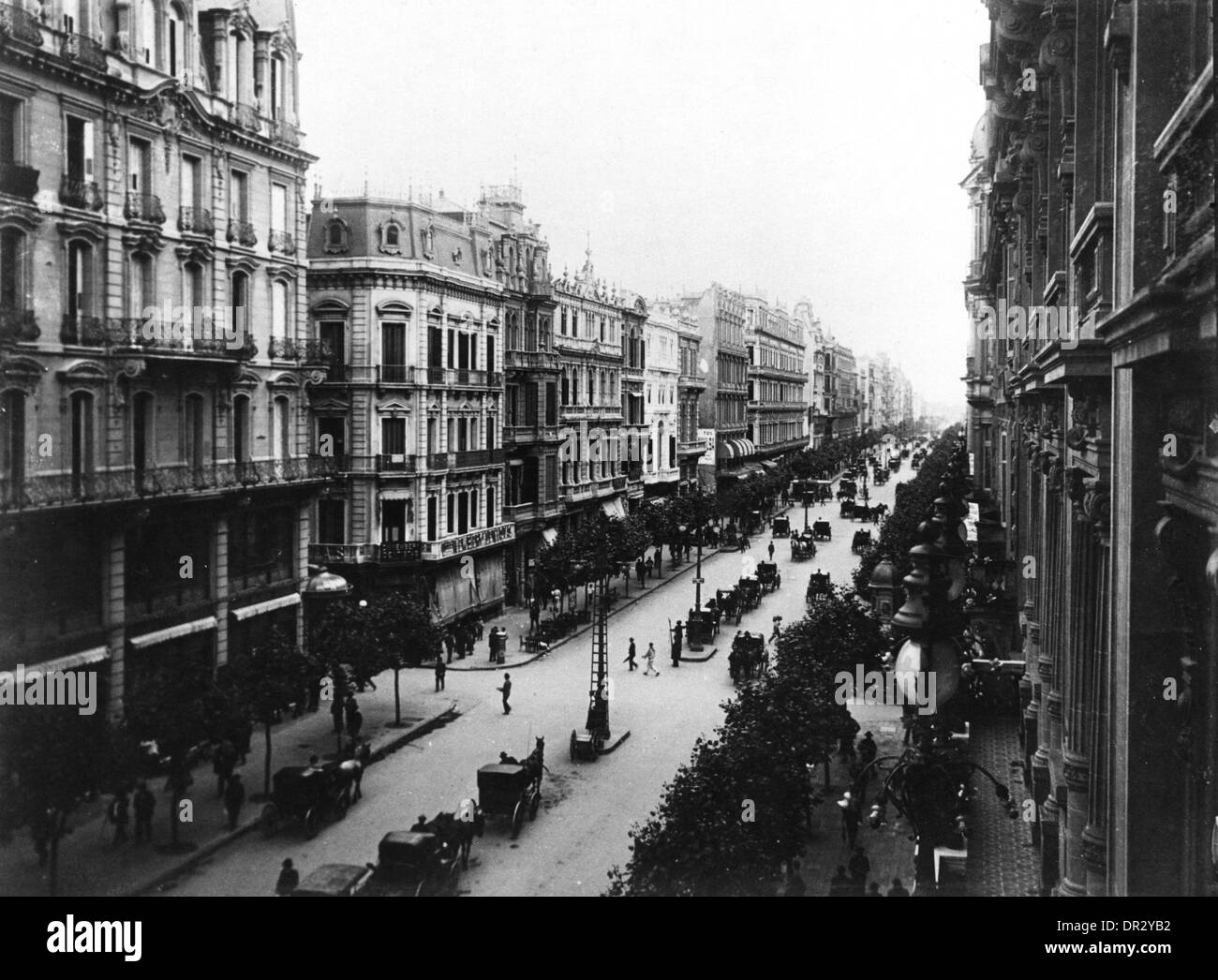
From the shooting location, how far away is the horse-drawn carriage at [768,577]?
5912cm

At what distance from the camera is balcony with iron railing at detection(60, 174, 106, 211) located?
26.9 metres

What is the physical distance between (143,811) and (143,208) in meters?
16.7

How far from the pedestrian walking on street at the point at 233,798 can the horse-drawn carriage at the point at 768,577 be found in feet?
125

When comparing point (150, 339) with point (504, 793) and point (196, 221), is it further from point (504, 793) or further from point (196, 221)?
point (504, 793)

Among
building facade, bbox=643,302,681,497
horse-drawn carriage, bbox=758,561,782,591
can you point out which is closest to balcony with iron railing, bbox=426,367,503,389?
horse-drawn carriage, bbox=758,561,782,591

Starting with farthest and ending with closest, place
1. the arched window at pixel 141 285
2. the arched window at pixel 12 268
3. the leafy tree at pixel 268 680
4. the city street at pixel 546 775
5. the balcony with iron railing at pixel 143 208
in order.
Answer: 1. the arched window at pixel 141 285
2. the balcony with iron railing at pixel 143 208
3. the leafy tree at pixel 268 680
4. the arched window at pixel 12 268
5. the city street at pixel 546 775

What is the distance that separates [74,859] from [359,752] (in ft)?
26.3

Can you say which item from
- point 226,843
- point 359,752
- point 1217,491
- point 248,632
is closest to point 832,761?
point 359,752

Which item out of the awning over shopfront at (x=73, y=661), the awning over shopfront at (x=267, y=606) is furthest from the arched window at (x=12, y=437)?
the awning over shopfront at (x=267, y=606)

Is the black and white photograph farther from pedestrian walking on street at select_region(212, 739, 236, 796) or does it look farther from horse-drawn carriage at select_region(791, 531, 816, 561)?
horse-drawn carriage at select_region(791, 531, 816, 561)

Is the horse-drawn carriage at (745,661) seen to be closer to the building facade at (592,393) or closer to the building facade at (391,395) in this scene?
the building facade at (391,395)

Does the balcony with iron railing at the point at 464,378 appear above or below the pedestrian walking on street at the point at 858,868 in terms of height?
above

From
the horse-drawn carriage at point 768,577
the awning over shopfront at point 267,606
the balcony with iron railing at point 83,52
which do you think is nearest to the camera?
the balcony with iron railing at point 83,52

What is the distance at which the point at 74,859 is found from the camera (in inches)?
859
